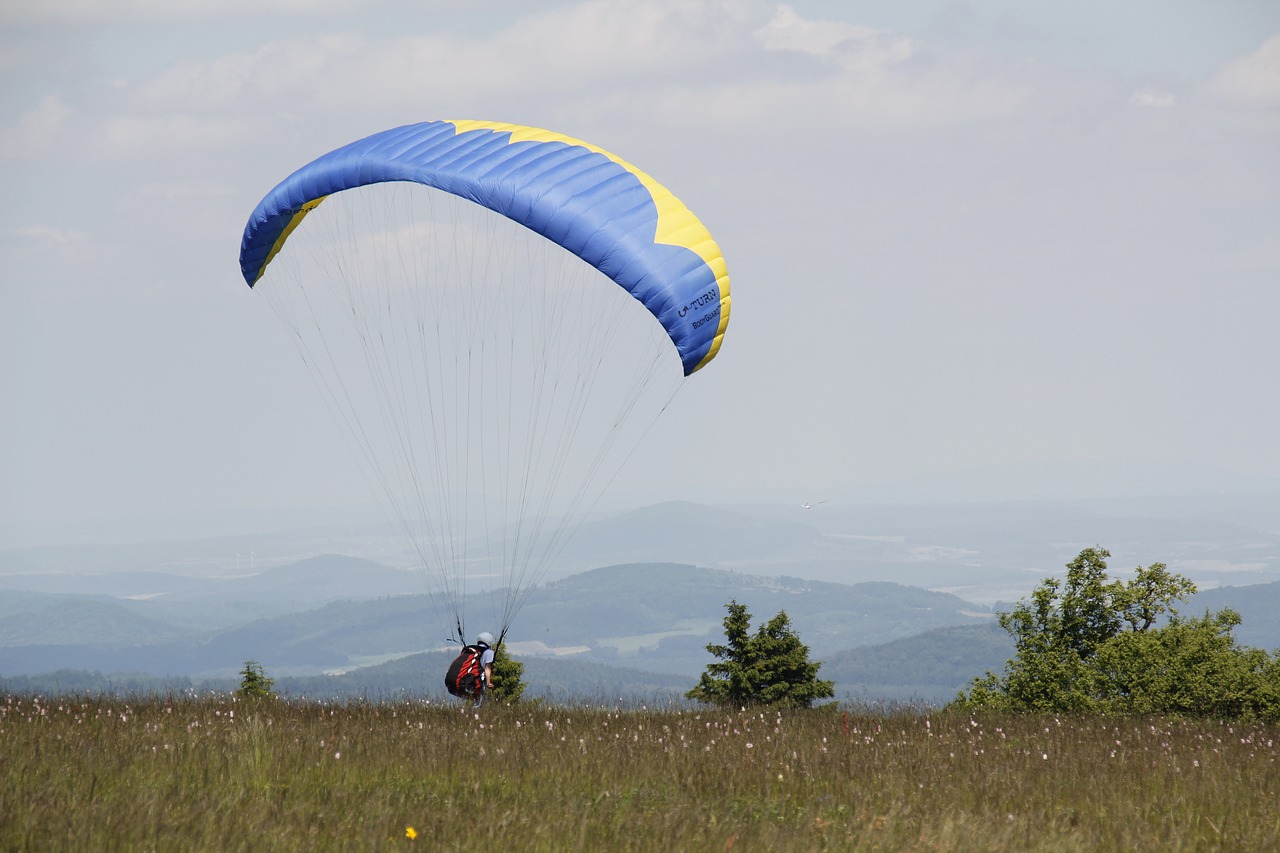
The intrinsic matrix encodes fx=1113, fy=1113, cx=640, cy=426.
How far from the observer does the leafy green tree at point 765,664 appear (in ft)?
117

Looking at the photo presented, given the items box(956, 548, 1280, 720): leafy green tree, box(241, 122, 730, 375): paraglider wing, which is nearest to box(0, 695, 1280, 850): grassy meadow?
box(241, 122, 730, 375): paraglider wing

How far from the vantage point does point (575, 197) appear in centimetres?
1520

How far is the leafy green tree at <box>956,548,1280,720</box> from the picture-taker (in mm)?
38656

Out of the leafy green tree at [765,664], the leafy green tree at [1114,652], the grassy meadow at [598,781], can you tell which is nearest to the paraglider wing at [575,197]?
the grassy meadow at [598,781]

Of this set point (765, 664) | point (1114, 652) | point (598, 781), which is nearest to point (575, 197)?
point (598, 781)

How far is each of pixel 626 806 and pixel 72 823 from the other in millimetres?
3492

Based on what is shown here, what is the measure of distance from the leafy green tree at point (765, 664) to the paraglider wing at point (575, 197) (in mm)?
21534

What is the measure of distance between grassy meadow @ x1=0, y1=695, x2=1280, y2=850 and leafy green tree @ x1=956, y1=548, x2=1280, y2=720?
73.8 ft

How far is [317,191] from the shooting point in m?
16.7

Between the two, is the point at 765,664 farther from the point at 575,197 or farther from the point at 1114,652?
the point at 575,197

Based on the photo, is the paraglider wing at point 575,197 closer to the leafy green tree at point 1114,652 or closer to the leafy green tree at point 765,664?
the leafy green tree at point 765,664

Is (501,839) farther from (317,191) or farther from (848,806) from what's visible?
(317,191)

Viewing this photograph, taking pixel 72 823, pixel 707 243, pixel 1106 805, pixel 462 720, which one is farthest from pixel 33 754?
pixel 707 243

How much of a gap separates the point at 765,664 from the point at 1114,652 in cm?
2013
